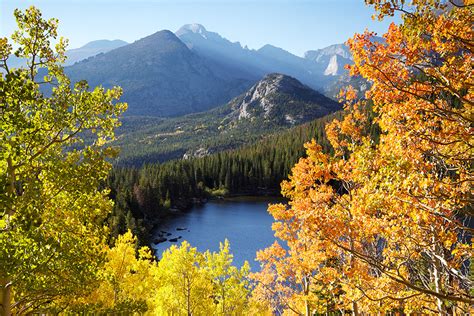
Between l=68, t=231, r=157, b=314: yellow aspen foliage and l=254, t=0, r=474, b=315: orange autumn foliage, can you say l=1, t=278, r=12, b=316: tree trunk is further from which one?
l=68, t=231, r=157, b=314: yellow aspen foliage

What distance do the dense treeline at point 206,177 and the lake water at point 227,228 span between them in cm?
765

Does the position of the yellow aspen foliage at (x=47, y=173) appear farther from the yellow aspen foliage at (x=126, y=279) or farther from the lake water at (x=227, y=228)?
the lake water at (x=227, y=228)

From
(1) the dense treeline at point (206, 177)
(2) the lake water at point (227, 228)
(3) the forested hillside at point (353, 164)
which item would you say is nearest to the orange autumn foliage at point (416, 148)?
(3) the forested hillside at point (353, 164)

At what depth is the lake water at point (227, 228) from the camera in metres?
69.7

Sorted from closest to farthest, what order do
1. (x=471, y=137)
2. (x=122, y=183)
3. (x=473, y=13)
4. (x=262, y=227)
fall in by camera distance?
(x=473, y=13) → (x=471, y=137) → (x=262, y=227) → (x=122, y=183)

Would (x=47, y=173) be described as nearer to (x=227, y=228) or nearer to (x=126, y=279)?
(x=126, y=279)

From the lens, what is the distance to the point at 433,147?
8.87 meters

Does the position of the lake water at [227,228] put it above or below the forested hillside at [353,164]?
below

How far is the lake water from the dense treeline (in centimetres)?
765

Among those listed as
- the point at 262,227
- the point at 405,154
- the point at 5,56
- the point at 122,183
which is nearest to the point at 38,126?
the point at 5,56

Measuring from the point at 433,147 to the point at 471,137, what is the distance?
895mm

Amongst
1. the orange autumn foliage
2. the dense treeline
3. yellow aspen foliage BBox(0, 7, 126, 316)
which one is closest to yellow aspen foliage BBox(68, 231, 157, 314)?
yellow aspen foliage BBox(0, 7, 126, 316)

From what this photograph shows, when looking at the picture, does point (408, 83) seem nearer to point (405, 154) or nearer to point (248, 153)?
point (405, 154)

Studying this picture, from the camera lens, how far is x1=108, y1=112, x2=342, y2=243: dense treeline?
96625mm
